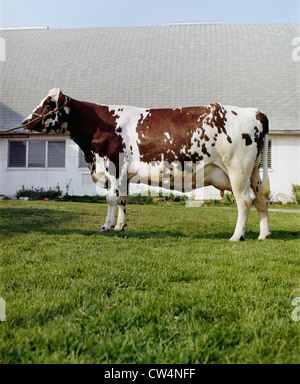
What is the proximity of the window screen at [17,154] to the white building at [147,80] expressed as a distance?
55 millimetres

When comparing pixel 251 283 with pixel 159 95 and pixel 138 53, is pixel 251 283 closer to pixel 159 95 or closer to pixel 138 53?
pixel 159 95

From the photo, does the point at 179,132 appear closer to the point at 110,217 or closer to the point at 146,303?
the point at 110,217

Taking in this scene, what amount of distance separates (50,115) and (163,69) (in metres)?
14.4

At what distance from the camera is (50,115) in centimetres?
611

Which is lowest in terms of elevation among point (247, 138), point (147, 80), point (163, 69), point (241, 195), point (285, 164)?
point (241, 195)

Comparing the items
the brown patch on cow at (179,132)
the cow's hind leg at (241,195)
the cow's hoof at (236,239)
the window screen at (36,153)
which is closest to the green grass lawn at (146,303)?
the cow's hoof at (236,239)

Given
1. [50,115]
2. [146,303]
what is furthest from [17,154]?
[146,303]

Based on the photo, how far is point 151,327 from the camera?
77.2 inches

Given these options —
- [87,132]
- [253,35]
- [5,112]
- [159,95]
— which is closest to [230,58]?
[253,35]

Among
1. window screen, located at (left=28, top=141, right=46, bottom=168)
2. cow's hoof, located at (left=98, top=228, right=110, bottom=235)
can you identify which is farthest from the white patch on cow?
window screen, located at (left=28, top=141, right=46, bottom=168)

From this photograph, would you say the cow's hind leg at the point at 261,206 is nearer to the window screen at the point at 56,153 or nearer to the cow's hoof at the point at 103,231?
the cow's hoof at the point at 103,231

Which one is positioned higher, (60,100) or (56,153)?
(60,100)

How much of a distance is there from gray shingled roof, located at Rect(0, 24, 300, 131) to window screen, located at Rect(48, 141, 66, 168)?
260 cm

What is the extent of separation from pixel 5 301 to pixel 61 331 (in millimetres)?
677
